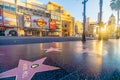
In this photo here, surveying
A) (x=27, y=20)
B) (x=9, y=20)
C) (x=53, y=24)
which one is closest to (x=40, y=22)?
(x=53, y=24)

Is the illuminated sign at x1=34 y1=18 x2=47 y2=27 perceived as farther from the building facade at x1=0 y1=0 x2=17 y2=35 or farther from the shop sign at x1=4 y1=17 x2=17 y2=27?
the shop sign at x1=4 y1=17 x2=17 y2=27

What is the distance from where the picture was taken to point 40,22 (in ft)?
85.2

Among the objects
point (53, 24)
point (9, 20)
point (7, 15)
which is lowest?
point (9, 20)

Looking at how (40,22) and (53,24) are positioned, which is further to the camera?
(53,24)

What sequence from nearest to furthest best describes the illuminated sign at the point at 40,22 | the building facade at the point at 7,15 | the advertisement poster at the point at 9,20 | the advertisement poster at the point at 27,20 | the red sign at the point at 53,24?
the building facade at the point at 7,15, the advertisement poster at the point at 9,20, the advertisement poster at the point at 27,20, the illuminated sign at the point at 40,22, the red sign at the point at 53,24

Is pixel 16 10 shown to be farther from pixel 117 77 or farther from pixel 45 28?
pixel 117 77

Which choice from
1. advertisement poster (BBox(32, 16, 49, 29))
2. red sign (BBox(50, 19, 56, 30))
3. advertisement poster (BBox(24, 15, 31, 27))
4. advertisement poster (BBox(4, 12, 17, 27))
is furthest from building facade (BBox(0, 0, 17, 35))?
red sign (BBox(50, 19, 56, 30))

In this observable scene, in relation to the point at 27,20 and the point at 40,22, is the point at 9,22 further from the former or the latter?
the point at 40,22

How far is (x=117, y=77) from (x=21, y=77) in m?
0.74

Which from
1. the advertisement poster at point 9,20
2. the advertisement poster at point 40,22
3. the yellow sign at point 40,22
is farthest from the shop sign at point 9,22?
the yellow sign at point 40,22

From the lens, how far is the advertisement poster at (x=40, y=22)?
961 inches

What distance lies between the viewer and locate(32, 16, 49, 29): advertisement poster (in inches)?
961

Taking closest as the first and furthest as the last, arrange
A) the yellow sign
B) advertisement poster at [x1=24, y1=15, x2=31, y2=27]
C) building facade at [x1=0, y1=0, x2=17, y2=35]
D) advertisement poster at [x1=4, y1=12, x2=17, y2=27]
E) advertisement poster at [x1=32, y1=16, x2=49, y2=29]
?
building facade at [x1=0, y1=0, x2=17, y2=35]
advertisement poster at [x1=4, y1=12, x2=17, y2=27]
advertisement poster at [x1=24, y1=15, x2=31, y2=27]
advertisement poster at [x1=32, y1=16, x2=49, y2=29]
the yellow sign

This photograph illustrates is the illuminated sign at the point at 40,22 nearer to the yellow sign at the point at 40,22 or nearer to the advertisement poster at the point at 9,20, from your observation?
the yellow sign at the point at 40,22
